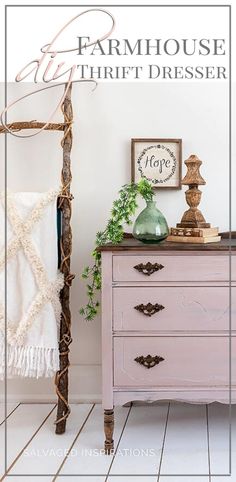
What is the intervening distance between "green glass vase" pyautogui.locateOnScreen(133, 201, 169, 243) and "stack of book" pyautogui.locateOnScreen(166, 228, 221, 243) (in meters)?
0.10

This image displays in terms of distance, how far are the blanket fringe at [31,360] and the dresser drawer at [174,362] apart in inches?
13.7

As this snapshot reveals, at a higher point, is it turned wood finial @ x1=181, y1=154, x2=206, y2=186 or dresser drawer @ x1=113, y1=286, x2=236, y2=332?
turned wood finial @ x1=181, y1=154, x2=206, y2=186

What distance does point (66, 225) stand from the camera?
2869mm

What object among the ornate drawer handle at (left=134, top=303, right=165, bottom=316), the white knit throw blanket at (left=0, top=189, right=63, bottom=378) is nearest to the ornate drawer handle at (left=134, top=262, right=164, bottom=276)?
the ornate drawer handle at (left=134, top=303, right=165, bottom=316)

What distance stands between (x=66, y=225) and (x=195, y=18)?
3.99ft

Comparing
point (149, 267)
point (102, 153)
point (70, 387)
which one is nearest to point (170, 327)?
point (149, 267)

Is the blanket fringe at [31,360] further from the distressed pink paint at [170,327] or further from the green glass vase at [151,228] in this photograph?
the green glass vase at [151,228]

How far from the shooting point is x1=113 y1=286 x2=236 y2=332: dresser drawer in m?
2.60

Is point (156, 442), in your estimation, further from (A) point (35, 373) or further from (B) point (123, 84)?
(B) point (123, 84)

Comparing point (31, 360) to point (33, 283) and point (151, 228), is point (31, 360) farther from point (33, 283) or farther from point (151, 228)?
point (151, 228)

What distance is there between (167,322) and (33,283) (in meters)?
0.64

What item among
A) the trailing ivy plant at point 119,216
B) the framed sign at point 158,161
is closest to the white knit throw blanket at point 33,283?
the trailing ivy plant at point 119,216

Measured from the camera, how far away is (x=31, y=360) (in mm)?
2848

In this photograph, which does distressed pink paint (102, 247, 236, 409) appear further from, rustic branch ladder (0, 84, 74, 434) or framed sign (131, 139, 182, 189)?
framed sign (131, 139, 182, 189)
